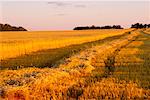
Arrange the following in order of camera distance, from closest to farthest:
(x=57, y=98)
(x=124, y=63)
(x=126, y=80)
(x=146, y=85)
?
1. (x=57, y=98)
2. (x=146, y=85)
3. (x=126, y=80)
4. (x=124, y=63)

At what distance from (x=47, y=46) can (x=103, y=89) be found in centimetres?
2269

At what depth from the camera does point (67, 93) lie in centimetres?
1040

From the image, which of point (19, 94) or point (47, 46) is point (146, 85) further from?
point (47, 46)

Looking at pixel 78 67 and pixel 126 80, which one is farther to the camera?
pixel 78 67

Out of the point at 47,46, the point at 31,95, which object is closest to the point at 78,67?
the point at 31,95

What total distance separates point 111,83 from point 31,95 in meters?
2.62

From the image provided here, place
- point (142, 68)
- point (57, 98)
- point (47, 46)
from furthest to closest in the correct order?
point (47, 46)
point (142, 68)
point (57, 98)

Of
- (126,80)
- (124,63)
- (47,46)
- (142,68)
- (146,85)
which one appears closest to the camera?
(146,85)

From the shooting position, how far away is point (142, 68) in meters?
14.8

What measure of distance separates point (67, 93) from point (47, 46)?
74.1 ft

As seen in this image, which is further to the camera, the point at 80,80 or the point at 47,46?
the point at 47,46

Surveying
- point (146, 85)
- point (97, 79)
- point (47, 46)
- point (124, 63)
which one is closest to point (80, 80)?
point (97, 79)

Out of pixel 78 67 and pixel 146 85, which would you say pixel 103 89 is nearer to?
pixel 146 85

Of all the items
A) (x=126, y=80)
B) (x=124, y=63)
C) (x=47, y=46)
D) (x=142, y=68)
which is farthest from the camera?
(x=47, y=46)
